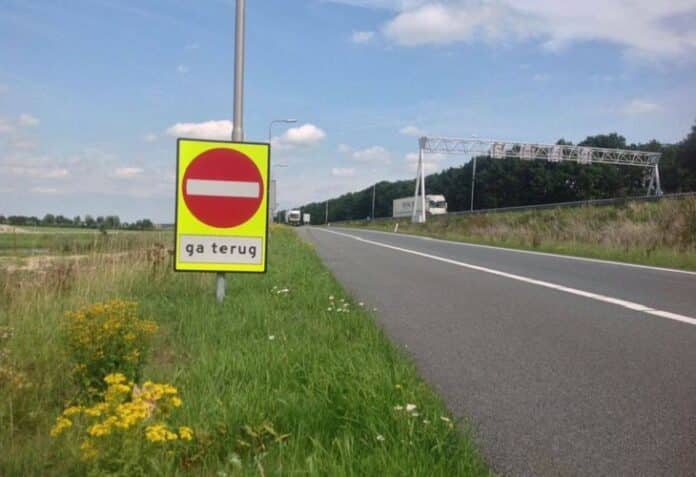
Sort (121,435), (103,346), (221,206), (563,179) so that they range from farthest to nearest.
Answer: (563,179) → (221,206) → (103,346) → (121,435)

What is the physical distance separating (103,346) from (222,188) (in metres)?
3.39

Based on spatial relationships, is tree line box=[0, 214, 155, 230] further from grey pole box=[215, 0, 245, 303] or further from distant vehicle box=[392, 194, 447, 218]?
distant vehicle box=[392, 194, 447, 218]

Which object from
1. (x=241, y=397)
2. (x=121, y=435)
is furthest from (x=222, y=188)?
(x=121, y=435)

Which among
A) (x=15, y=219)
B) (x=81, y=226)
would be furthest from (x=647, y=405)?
(x=81, y=226)

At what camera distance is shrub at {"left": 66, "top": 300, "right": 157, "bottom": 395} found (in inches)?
164

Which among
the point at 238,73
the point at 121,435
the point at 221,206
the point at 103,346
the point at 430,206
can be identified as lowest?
the point at 121,435

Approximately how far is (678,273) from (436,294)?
6.04m

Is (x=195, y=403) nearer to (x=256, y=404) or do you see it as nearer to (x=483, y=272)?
(x=256, y=404)

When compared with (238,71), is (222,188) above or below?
below

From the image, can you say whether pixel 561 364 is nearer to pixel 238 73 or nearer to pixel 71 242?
pixel 238 73

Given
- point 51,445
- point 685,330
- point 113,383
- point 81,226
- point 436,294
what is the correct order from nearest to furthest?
1. point 113,383
2. point 51,445
3. point 685,330
4. point 436,294
5. point 81,226

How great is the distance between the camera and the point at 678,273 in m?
13.6

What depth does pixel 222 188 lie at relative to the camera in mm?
7383

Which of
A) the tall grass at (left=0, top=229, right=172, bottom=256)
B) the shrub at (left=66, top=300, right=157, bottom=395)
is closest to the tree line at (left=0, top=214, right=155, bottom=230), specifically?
the tall grass at (left=0, top=229, right=172, bottom=256)
